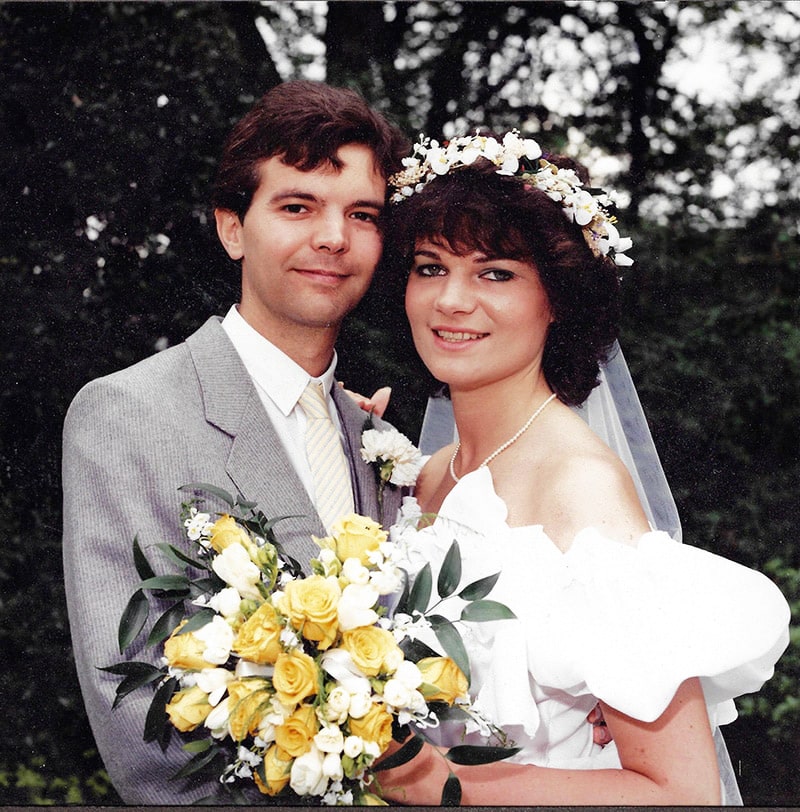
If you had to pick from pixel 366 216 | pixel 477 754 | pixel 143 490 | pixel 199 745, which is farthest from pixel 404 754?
pixel 366 216

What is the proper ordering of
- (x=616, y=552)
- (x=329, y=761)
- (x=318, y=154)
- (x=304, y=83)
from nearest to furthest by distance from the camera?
(x=329, y=761), (x=616, y=552), (x=318, y=154), (x=304, y=83)

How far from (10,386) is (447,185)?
1.68m

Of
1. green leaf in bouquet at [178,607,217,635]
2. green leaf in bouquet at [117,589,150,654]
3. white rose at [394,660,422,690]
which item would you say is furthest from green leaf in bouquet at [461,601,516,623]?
green leaf in bouquet at [117,589,150,654]

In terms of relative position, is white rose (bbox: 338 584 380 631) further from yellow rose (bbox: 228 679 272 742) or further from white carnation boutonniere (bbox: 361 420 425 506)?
white carnation boutonniere (bbox: 361 420 425 506)

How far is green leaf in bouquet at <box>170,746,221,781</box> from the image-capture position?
252 centimetres

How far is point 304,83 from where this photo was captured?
3.29 meters

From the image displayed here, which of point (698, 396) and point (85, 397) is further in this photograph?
point (698, 396)

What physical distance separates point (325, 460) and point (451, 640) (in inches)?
33.0

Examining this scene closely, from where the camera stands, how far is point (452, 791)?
2.65m

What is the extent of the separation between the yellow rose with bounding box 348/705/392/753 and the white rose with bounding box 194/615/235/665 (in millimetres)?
350

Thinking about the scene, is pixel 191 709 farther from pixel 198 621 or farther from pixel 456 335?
pixel 456 335

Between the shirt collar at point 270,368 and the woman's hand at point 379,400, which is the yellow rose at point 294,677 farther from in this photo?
the woman's hand at point 379,400

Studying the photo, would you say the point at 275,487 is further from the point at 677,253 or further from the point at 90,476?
the point at 677,253

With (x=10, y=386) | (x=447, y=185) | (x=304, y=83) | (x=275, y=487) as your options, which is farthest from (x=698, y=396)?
(x=10, y=386)
